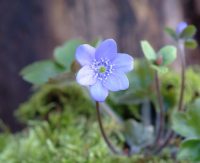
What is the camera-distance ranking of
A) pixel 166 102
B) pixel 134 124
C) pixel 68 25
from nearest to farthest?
pixel 134 124
pixel 166 102
pixel 68 25

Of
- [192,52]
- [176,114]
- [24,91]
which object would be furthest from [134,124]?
[192,52]

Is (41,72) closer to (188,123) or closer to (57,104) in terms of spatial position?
(57,104)

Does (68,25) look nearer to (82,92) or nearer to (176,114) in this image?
(82,92)

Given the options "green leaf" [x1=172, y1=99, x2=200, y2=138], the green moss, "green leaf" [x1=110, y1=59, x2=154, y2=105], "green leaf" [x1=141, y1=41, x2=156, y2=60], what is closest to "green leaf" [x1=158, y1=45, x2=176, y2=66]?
"green leaf" [x1=141, y1=41, x2=156, y2=60]

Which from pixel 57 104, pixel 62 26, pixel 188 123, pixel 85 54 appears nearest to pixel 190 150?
pixel 188 123

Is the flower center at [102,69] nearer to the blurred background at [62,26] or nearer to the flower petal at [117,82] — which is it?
the flower petal at [117,82]

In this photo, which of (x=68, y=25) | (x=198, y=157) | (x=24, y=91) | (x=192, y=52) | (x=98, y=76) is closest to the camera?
(x=98, y=76)

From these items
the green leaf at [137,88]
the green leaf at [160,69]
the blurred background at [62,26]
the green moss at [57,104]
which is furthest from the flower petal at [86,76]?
the blurred background at [62,26]

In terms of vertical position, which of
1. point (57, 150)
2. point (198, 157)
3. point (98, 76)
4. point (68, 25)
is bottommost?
point (198, 157)
